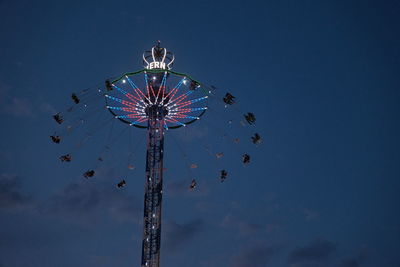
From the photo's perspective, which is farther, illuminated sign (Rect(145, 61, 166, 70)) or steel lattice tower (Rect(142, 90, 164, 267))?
illuminated sign (Rect(145, 61, 166, 70))

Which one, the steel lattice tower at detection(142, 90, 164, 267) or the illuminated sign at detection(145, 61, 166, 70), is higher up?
the illuminated sign at detection(145, 61, 166, 70)

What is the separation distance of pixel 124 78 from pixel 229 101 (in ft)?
24.1

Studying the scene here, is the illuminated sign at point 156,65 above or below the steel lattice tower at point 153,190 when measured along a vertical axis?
above

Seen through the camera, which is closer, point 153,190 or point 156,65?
point 153,190

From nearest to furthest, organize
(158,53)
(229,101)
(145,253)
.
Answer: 1. (145,253)
2. (229,101)
3. (158,53)

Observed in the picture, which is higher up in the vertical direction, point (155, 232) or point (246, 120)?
point (246, 120)

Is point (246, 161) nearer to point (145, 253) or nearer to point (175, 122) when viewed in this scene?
point (175, 122)

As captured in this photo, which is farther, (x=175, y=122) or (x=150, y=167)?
(x=175, y=122)

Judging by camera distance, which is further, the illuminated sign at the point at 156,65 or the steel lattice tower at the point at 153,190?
the illuminated sign at the point at 156,65

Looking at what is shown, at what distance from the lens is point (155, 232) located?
34469 mm

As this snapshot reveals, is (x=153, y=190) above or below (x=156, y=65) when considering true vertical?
below

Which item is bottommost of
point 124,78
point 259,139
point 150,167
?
point 150,167

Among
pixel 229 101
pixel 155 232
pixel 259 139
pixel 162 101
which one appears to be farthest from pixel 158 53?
pixel 155 232

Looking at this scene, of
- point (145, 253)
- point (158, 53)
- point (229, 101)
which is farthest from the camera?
point (158, 53)
